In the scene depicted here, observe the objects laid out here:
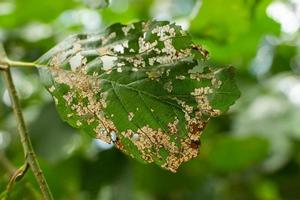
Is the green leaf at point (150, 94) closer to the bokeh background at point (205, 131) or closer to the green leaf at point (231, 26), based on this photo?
the green leaf at point (231, 26)

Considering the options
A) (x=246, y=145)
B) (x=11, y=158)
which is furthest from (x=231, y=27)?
(x=11, y=158)

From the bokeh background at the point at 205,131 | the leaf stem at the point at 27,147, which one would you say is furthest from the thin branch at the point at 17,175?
the bokeh background at the point at 205,131

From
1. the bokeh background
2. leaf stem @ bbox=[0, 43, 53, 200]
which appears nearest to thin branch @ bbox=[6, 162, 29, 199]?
leaf stem @ bbox=[0, 43, 53, 200]

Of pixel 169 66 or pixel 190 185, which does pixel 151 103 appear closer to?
pixel 169 66

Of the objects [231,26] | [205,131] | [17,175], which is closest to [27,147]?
[17,175]

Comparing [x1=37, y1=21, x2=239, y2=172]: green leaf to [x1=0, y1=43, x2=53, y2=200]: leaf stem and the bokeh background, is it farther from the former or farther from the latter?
the bokeh background

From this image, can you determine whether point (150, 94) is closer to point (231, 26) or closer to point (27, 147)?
point (27, 147)
